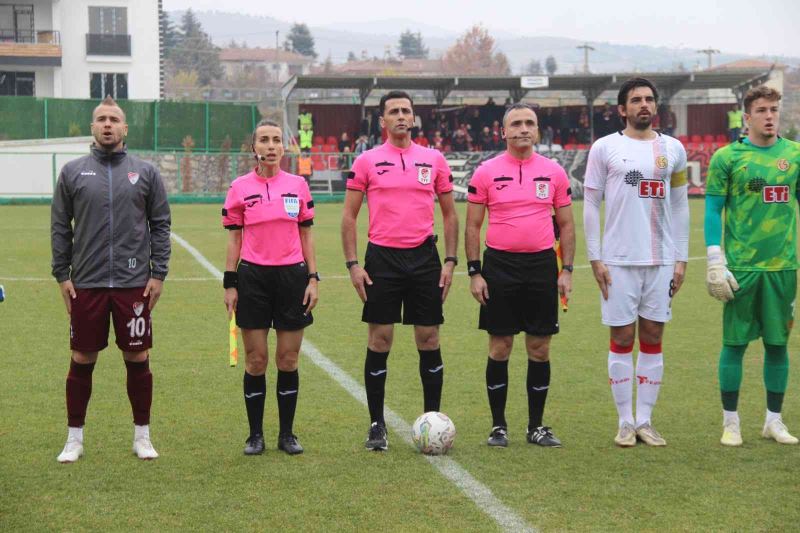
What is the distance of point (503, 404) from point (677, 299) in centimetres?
694

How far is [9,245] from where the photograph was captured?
1928cm

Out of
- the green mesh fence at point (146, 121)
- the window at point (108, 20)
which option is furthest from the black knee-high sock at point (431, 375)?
the window at point (108, 20)

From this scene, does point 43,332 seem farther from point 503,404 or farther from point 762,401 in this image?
point 762,401

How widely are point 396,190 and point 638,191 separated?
1.42 m

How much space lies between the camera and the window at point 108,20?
2206 inches

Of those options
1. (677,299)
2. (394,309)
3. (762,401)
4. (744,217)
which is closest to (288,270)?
(394,309)

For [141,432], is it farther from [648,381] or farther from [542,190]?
[648,381]

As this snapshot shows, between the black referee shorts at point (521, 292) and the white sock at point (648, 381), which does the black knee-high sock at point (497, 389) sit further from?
the white sock at point (648, 381)

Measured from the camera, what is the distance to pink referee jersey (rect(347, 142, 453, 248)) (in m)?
6.46

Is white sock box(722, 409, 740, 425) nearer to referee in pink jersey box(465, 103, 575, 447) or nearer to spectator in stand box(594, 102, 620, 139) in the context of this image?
referee in pink jersey box(465, 103, 575, 447)

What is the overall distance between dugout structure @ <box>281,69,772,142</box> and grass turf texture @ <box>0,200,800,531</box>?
30.9 meters

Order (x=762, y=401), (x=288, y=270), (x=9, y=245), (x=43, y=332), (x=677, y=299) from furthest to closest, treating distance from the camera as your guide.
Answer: (x=9, y=245) < (x=677, y=299) < (x=43, y=332) < (x=762, y=401) < (x=288, y=270)

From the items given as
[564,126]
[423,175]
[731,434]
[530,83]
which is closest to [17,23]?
[530,83]

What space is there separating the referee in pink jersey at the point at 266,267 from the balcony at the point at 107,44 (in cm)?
5220
